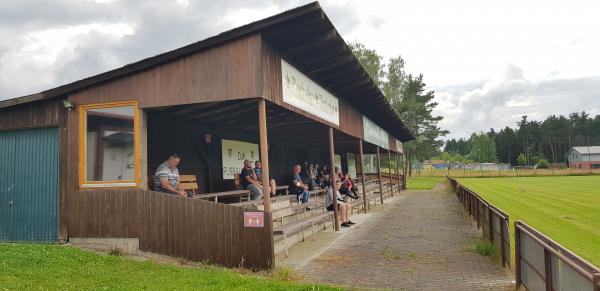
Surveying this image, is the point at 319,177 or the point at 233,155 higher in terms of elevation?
the point at 233,155

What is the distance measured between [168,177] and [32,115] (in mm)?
3078

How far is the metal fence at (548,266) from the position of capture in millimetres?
3453

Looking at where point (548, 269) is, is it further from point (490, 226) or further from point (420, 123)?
point (420, 123)

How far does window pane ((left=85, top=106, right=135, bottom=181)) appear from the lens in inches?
323

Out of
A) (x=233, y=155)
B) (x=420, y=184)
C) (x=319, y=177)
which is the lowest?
(x=420, y=184)

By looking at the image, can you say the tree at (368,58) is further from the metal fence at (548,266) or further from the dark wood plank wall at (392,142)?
the metal fence at (548,266)

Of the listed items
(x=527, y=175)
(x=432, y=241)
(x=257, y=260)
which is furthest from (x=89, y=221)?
(x=527, y=175)

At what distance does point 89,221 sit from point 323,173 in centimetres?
1193

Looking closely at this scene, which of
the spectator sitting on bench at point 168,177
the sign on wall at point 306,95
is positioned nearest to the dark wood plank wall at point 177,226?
the spectator sitting on bench at point 168,177

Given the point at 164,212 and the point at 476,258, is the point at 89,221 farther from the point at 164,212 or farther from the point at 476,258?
the point at 476,258

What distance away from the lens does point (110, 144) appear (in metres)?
8.32

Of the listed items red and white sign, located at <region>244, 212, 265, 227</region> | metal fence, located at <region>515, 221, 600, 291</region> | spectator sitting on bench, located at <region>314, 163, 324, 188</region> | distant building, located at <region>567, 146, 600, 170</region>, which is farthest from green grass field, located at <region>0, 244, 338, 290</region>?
distant building, located at <region>567, 146, 600, 170</region>

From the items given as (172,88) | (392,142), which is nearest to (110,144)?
(172,88)

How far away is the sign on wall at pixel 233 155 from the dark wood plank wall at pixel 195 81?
469 centimetres
